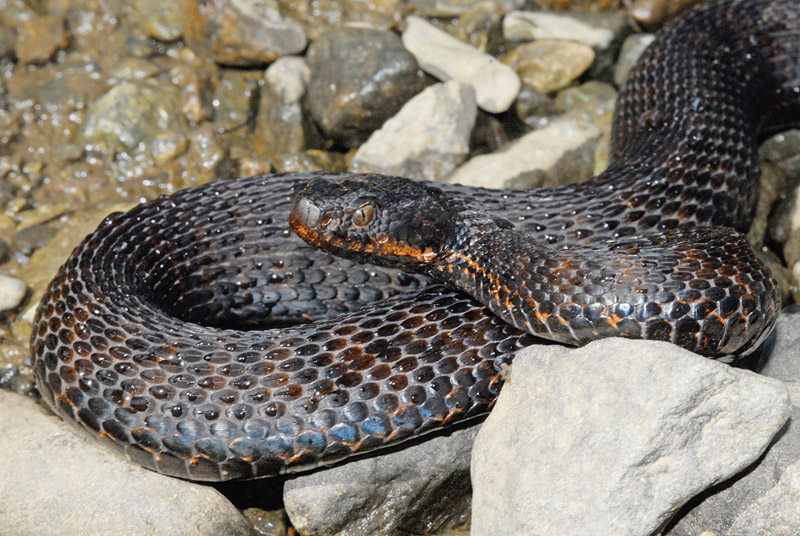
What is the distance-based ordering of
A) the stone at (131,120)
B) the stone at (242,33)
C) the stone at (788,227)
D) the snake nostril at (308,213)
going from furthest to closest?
the stone at (242,33) → the stone at (131,120) → the stone at (788,227) → the snake nostril at (308,213)

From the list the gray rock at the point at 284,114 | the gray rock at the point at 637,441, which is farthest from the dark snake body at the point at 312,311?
the gray rock at the point at 284,114

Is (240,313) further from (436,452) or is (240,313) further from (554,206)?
(554,206)

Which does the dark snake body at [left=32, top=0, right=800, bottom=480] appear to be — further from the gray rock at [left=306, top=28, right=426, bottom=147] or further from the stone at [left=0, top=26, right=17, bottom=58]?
the stone at [left=0, top=26, right=17, bottom=58]

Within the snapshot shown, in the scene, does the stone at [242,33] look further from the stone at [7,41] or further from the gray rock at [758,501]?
the gray rock at [758,501]

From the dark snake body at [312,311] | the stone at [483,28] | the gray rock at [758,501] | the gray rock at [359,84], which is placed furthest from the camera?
the stone at [483,28]

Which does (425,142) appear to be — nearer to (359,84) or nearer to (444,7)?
(359,84)

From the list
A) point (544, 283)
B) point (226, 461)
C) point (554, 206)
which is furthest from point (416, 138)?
point (226, 461)

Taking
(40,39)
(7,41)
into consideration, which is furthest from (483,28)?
(7,41)
